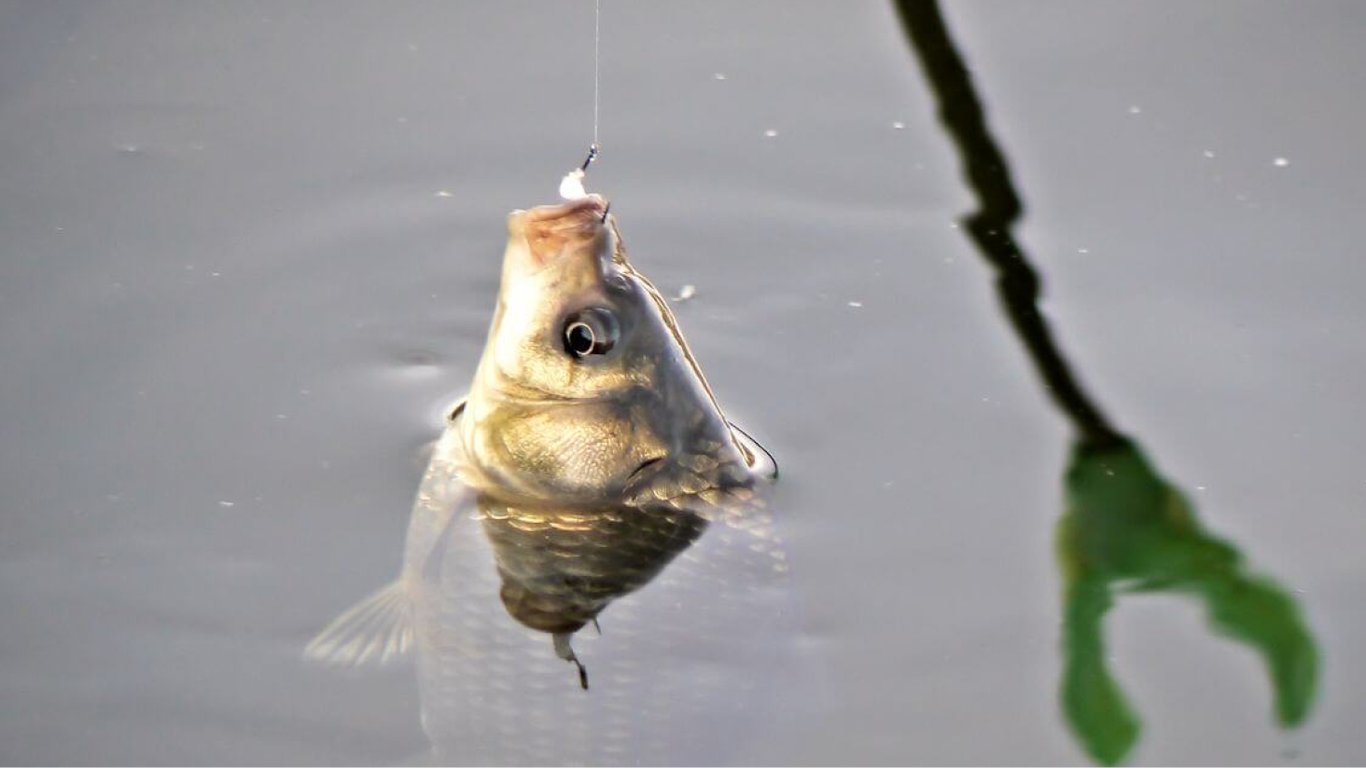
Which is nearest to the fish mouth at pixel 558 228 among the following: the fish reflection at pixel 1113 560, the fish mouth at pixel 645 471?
the fish mouth at pixel 645 471

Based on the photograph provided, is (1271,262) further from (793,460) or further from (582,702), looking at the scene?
(582,702)

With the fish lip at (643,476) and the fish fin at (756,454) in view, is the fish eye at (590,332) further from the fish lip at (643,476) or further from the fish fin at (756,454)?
the fish fin at (756,454)

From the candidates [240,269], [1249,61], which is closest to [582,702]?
[240,269]

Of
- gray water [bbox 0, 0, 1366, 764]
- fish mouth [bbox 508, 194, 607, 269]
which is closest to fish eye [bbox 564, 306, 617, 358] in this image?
fish mouth [bbox 508, 194, 607, 269]

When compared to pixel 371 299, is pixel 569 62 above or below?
above

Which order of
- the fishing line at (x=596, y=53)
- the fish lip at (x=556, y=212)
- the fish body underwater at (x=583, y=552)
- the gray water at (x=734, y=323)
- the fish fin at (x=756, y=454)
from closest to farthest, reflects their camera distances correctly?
the fish body underwater at (x=583, y=552), the fish lip at (x=556, y=212), the gray water at (x=734, y=323), the fish fin at (x=756, y=454), the fishing line at (x=596, y=53)

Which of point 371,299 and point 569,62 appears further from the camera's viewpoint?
point 569,62

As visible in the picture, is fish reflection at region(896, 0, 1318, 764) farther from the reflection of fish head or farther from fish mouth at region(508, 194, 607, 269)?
fish mouth at region(508, 194, 607, 269)
